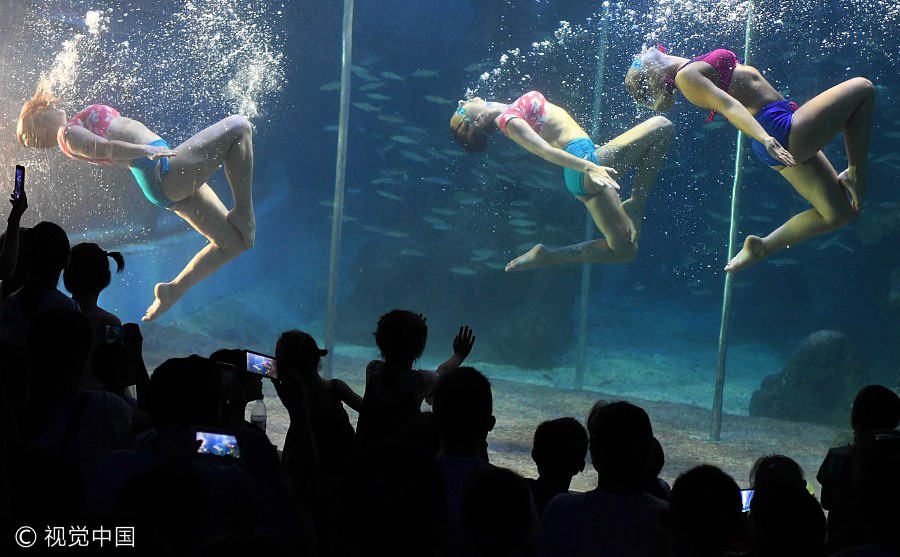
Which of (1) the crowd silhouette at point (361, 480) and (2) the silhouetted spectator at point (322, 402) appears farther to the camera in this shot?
(2) the silhouetted spectator at point (322, 402)

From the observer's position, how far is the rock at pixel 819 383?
1116 cm

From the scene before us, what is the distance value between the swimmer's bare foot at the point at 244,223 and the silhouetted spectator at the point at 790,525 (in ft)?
17.3

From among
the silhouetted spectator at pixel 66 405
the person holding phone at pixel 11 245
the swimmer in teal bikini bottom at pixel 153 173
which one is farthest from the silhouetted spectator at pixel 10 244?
the swimmer in teal bikini bottom at pixel 153 173

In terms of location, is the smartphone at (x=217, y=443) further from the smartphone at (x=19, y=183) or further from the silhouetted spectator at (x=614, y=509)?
the smartphone at (x=19, y=183)

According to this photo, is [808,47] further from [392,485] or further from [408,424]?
[392,485]

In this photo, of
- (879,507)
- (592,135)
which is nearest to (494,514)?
(879,507)

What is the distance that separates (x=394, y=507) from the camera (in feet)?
4.48

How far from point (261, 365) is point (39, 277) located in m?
1.28

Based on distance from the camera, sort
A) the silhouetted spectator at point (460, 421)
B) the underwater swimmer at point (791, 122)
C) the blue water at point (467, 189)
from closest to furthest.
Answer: the silhouetted spectator at point (460, 421) → the underwater swimmer at point (791, 122) → the blue water at point (467, 189)

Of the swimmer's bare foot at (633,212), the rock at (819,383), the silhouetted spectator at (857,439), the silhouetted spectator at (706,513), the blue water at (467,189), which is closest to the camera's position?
the silhouetted spectator at (706,513)

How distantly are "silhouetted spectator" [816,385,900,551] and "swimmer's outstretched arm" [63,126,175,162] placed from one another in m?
5.13

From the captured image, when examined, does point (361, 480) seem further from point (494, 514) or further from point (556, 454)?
point (556, 454)

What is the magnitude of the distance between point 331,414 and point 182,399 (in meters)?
0.55

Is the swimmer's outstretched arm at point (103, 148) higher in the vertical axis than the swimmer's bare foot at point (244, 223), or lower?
higher
